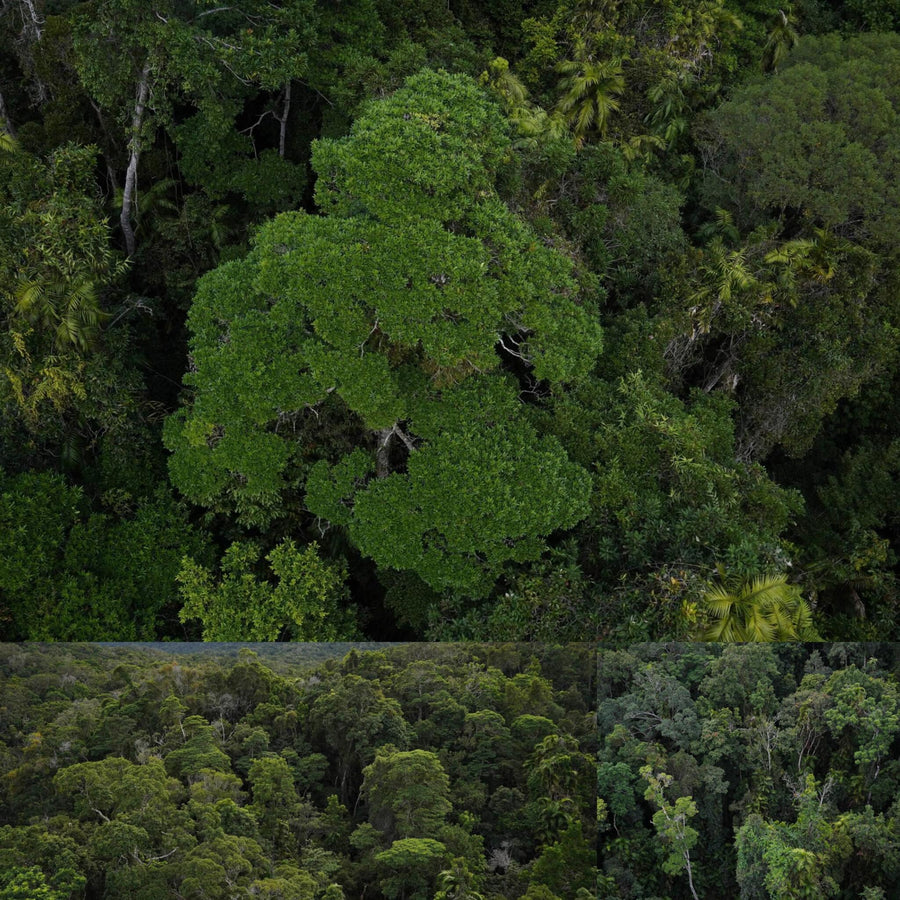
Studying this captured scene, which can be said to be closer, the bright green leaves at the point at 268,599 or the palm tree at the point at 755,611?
the palm tree at the point at 755,611

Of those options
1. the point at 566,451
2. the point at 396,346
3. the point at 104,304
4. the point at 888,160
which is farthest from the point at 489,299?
the point at 888,160

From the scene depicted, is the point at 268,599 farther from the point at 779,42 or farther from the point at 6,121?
the point at 779,42

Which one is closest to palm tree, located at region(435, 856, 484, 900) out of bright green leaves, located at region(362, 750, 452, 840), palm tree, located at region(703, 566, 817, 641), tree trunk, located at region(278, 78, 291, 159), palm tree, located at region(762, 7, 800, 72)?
bright green leaves, located at region(362, 750, 452, 840)

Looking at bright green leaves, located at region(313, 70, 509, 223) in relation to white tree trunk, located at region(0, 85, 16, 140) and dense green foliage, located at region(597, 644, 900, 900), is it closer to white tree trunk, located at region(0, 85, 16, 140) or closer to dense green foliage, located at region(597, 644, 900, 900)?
dense green foliage, located at region(597, 644, 900, 900)

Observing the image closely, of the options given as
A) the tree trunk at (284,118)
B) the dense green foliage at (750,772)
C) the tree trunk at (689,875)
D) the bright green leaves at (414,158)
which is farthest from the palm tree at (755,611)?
the tree trunk at (284,118)

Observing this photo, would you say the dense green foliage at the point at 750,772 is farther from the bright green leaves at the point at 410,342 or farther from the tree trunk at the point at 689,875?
the bright green leaves at the point at 410,342

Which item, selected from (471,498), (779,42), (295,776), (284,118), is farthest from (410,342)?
(779,42)

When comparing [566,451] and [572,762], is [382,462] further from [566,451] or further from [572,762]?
[572,762]
